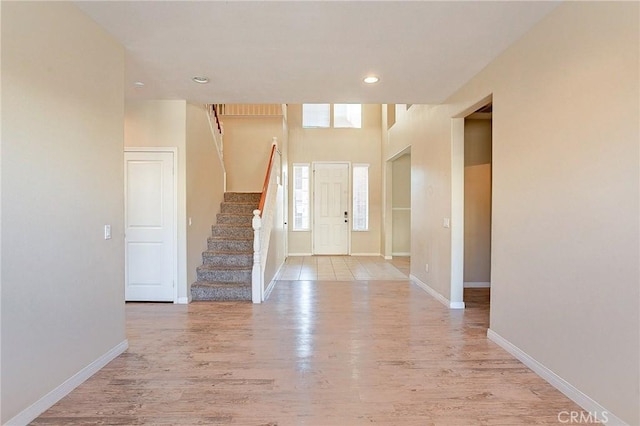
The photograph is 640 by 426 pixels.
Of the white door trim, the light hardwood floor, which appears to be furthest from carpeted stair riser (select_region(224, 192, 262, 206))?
the white door trim

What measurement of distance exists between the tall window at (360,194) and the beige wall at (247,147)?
2.46 meters

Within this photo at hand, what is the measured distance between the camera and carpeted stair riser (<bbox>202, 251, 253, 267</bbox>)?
4.98 m

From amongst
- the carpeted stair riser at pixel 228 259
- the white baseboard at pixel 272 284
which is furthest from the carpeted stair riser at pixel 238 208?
the white baseboard at pixel 272 284

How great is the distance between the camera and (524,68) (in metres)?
2.69

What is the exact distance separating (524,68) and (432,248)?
8.72ft

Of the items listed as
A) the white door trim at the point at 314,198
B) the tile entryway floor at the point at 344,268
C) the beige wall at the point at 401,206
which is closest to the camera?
the tile entryway floor at the point at 344,268

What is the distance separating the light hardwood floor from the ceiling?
Result: 257cm

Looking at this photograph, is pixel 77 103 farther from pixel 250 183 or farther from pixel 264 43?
pixel 250 183

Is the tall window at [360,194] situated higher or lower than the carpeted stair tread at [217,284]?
higher

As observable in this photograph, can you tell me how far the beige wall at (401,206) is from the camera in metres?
8.49

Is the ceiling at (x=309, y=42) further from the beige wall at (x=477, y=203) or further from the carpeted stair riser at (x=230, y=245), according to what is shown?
the carpeted stair riser at (x=230, y=245)

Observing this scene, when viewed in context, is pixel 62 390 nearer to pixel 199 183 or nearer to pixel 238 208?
pixel 199 183

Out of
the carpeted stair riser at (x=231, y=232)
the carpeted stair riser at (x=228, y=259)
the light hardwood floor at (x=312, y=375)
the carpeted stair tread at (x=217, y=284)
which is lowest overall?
the light hardwood floor at (x=312, y=375)

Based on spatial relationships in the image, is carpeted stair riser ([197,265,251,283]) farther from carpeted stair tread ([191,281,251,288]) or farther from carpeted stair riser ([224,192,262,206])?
carpeted stair riser ([224,192,262,206])
